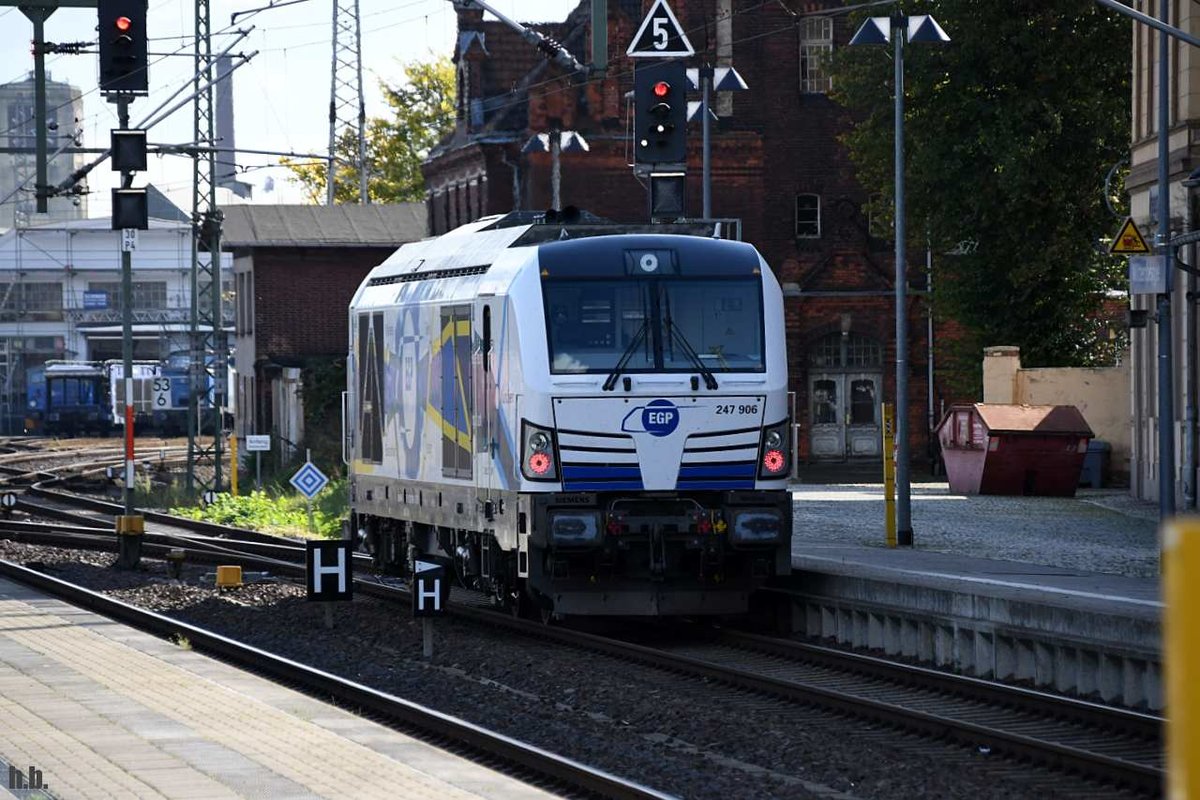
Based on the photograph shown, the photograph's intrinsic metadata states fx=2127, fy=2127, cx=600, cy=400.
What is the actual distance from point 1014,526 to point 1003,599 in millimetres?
13788

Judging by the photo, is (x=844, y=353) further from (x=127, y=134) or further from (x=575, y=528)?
(x=575, y=528)

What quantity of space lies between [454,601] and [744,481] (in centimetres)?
551

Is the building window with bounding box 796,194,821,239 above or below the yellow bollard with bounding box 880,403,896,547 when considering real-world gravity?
above

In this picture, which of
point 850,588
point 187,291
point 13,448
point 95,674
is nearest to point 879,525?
point 850,588

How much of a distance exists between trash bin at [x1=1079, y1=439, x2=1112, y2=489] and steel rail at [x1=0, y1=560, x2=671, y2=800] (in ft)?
81.4

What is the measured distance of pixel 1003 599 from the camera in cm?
1595

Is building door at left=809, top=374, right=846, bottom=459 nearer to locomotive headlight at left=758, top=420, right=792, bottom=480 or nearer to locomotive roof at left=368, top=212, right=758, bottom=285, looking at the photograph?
locomotive roof at left=368, top=212, right=758, bottom=285

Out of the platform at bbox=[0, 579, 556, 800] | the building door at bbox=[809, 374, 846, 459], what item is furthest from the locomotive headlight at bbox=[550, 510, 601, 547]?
the building door at bbox=[809, 374, 846, 459]

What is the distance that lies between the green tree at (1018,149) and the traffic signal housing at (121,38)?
2576 centimetres

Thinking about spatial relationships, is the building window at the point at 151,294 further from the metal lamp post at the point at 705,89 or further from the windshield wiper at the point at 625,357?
the windshield wiper at the point at 625,357

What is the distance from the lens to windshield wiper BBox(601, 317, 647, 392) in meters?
17.7

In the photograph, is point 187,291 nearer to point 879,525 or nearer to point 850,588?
point 879,525

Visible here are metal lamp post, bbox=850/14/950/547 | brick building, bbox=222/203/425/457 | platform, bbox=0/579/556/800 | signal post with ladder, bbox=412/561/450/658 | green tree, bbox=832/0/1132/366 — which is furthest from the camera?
brick building, bbox=222/203/425/457

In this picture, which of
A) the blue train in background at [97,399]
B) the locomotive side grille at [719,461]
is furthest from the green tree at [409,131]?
the locomotive side grille at [719,461]
